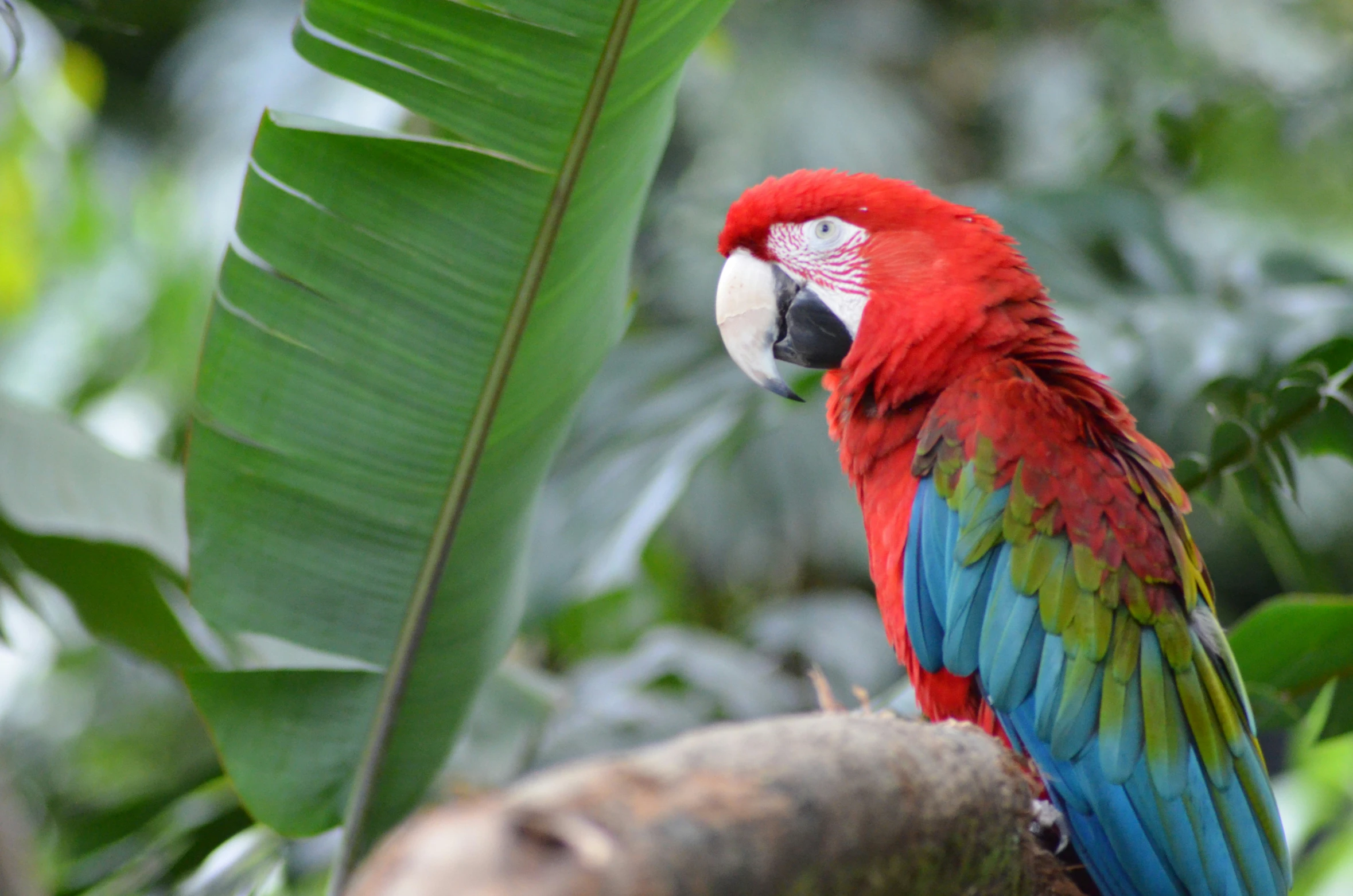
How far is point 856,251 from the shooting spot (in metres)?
1.04

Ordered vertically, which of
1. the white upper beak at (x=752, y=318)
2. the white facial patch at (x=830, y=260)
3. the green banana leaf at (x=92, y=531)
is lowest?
the green banana leaf at (x=92, y=531)

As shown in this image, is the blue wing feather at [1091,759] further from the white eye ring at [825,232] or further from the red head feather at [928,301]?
the white eye ring at [825,232]

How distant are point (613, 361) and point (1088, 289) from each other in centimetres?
77

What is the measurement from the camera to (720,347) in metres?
1.70

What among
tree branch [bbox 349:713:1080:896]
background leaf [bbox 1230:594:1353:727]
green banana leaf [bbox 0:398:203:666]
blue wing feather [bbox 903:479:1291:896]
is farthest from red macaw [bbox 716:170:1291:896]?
green banana leaf [bbox 0:398:203:666]

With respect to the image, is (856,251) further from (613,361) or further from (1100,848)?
(613,361)

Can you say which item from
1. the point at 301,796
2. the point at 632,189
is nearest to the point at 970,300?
the point at 632,189

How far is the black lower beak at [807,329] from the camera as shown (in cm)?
105

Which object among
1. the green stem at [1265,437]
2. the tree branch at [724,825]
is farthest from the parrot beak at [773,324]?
the tree branch at [724,825]

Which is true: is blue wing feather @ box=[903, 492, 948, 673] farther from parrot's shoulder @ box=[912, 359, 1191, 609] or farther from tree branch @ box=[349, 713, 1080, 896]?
tree branch @ box=[349, 713, 1080, 896]

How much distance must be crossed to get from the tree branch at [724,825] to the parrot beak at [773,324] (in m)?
0.59

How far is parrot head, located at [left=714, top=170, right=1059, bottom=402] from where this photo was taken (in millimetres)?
972

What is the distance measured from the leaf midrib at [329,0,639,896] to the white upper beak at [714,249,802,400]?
0.83 feet

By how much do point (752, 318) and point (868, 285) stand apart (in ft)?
0.41
